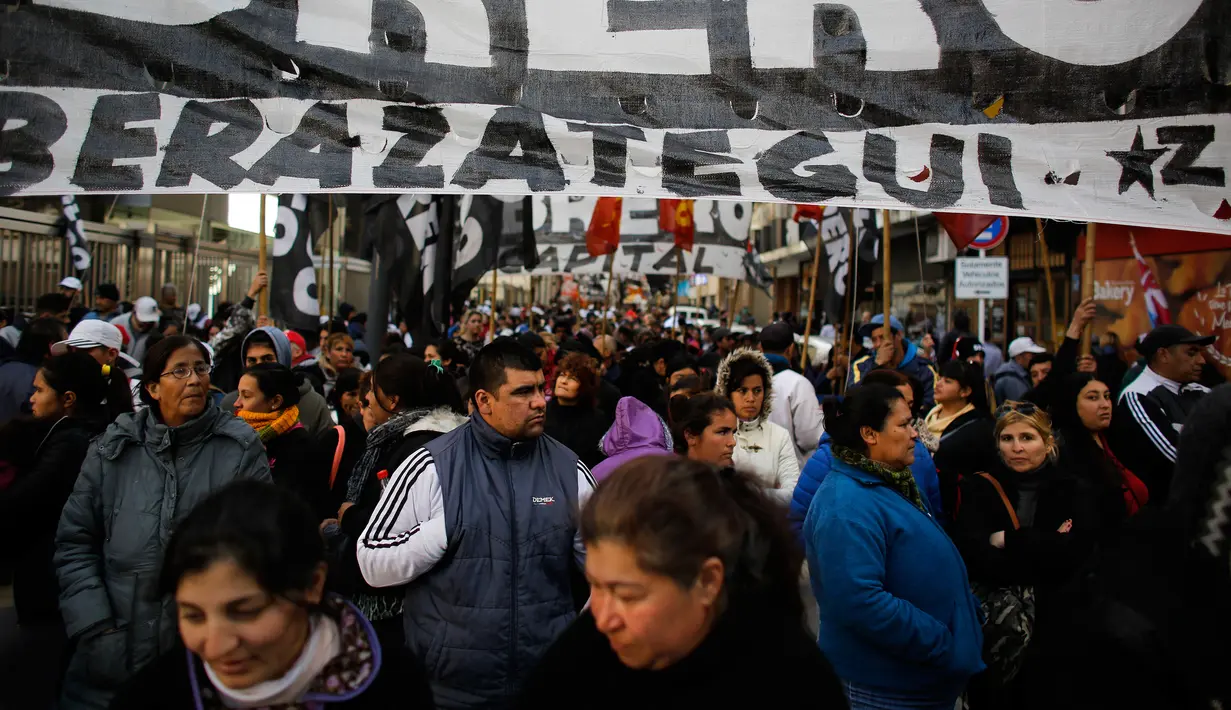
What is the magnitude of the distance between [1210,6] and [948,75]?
1000 millimetres

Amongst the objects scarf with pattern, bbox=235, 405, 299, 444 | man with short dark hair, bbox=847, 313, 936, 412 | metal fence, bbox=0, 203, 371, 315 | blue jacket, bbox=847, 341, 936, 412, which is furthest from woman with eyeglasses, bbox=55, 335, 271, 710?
metal fence, bbox=0, 203, 371, 315

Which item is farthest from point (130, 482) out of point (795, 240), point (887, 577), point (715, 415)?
point (795, 240)

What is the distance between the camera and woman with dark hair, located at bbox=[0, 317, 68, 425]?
6012 millimetres

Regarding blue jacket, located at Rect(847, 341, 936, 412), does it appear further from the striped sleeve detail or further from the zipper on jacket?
the zipper on jacket

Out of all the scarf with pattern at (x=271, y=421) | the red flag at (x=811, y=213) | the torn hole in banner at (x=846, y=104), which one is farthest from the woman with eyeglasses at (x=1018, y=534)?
the red flag at (x=811, y=213)

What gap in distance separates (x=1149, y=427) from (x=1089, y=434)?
0.44 m

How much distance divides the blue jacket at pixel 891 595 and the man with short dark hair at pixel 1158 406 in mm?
A: 2497

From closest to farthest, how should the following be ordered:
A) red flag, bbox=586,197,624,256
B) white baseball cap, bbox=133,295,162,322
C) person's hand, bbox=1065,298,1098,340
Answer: person's hand, bbox=1065,298,1098,340 → white baseball cap, bbox=133,295,162,322 → red flag, bbox=586,197,624,256

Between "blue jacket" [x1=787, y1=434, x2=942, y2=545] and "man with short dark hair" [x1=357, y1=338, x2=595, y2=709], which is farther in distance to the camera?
"blue jacket" [x1=787, y1=434, x2=942, y2=545]

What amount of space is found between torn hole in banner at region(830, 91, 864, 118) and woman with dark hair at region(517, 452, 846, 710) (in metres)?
2.53

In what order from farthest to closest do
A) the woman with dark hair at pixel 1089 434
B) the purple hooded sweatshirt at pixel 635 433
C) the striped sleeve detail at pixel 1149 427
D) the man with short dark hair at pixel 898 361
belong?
the man with short dark hair at pixel 898 361, the striped sleeve detail at pixel 1149 427, the woman with dark hair at pixel 1089 434, the purple hooded sweatshirt at pixel 635 433

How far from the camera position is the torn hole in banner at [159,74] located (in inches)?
149

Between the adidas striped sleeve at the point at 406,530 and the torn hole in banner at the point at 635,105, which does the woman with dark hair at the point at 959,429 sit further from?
the adidas striped sleeve at the point at 406,530

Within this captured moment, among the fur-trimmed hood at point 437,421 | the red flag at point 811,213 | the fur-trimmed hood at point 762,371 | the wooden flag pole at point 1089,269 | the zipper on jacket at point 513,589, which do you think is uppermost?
the red flag at point 811,213
